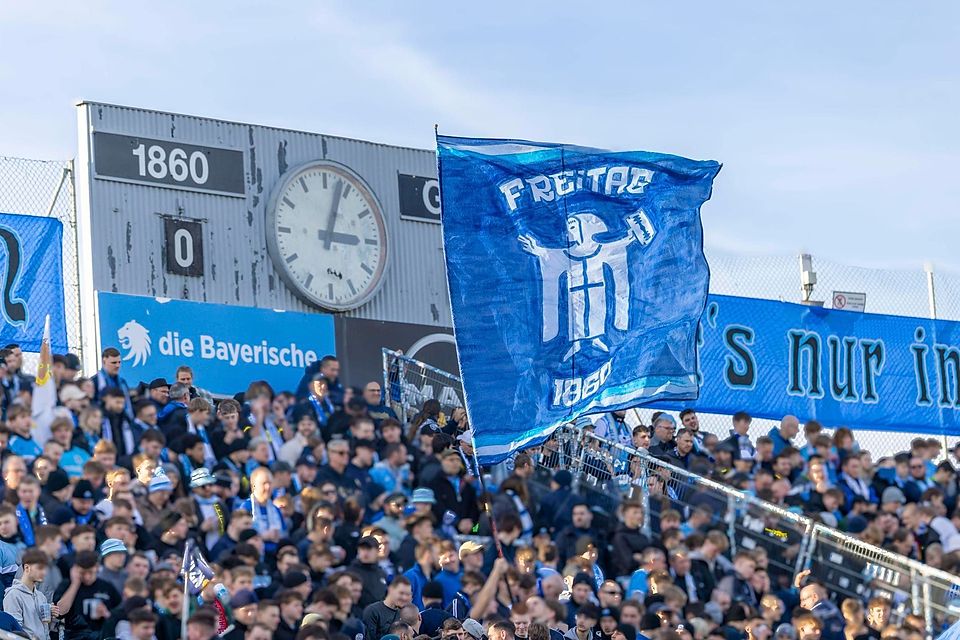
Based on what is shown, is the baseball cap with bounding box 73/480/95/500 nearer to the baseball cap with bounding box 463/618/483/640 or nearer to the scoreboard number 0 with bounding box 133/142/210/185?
the baseball cap with bounding box 463/618/483/640

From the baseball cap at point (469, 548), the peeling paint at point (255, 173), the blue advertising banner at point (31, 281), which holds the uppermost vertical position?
the peeling paint at point (255, 173)

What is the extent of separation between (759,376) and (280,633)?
10.8m

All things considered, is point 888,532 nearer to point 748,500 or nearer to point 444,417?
point 748,500

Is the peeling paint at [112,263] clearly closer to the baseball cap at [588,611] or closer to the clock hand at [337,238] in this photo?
the clock hand at [337,238]

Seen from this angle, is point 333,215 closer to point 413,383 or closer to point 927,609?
point 413,383

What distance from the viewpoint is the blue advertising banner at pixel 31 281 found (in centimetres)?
1973

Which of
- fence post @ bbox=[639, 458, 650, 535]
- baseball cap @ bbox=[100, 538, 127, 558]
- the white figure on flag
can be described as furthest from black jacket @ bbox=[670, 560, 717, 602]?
baseball cap @ bbox=[100, 538, 127, 558]

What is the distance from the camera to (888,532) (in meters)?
19.5

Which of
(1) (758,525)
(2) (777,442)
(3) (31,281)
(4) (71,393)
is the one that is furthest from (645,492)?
(3) (31,281)

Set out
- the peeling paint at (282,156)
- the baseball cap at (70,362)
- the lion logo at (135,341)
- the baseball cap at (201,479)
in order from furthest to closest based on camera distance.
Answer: the peeling paint at (282,156)
the lion logo at (135,341)
the baseball cap at (70,362)
the baseball cap at (201,479)

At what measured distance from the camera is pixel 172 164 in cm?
2223

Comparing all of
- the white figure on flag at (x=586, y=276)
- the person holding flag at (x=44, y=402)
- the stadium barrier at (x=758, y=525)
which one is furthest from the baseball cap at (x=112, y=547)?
the stadium barrier at (x=758, y=525)

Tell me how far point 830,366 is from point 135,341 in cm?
810

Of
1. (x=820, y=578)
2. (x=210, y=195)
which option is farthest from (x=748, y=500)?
(x=210, y=195)
